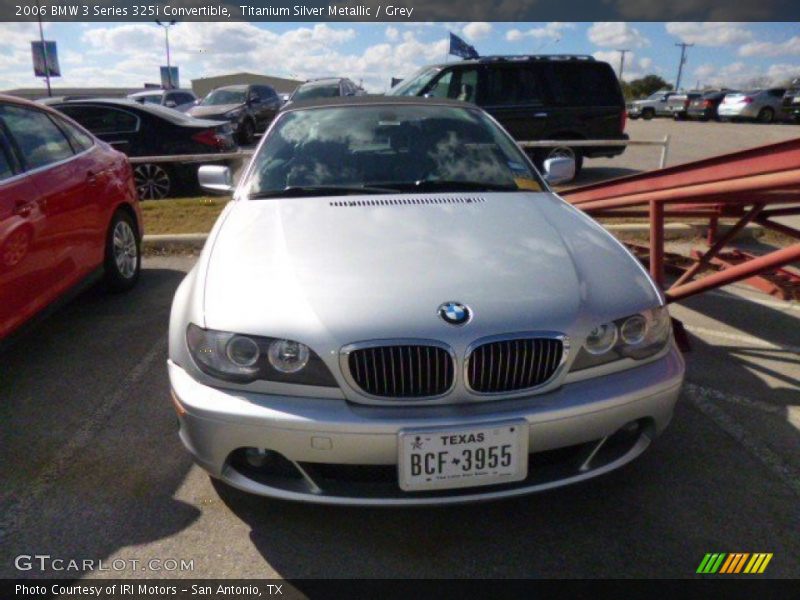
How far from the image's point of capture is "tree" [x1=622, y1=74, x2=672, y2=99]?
208ft

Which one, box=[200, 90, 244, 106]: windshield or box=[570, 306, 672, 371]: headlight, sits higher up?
box=[570, 306, 672, 371]: headlight

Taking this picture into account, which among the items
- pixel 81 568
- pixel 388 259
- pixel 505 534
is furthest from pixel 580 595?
pixel 81 568

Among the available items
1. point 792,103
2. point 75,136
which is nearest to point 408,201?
point 75,136

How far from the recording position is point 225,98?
52.6ft

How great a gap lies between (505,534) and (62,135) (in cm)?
395

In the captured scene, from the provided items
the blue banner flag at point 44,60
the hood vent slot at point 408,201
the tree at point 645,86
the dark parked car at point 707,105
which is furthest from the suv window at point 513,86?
the tree at point 645,86

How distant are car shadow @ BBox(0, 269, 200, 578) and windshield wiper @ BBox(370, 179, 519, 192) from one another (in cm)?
160

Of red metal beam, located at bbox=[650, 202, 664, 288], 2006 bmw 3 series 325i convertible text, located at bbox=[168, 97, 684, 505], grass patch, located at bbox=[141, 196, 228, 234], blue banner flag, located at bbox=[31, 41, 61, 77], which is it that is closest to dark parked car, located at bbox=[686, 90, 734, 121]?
grass patch, located at bbox=[141, 196, 228, 234]

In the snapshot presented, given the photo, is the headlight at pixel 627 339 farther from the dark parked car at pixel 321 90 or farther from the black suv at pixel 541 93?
the dark parked car at pixel 321 90

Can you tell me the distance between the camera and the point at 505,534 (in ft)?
7.49

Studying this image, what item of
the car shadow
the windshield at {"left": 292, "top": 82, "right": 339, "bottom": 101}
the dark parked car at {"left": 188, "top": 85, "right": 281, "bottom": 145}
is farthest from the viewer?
the windshield at {"left": 292, "top": 82, "right": 339, "bottom": 101}

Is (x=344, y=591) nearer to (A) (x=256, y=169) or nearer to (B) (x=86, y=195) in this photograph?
(A) (x=256, y=169)

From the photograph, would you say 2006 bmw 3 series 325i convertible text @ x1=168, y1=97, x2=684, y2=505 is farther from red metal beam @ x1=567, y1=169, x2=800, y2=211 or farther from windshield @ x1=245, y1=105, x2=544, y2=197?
red metal beam @ x1=567, y1=169, x2=800, y2=211

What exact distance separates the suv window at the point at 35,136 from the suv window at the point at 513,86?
22.2 feet
